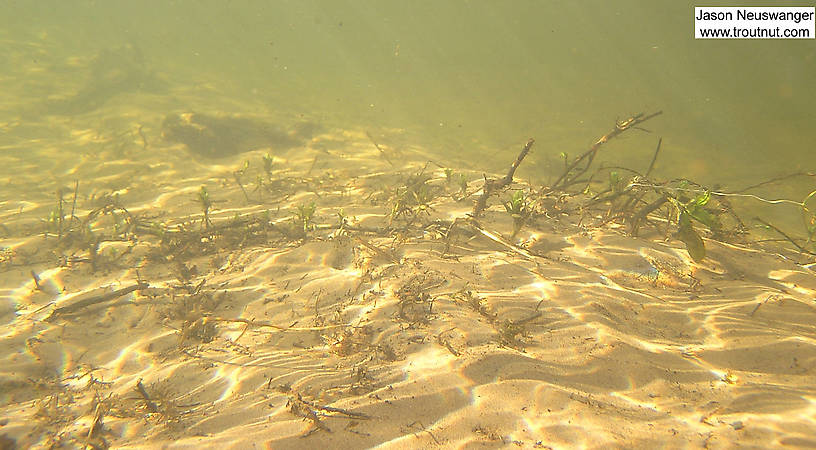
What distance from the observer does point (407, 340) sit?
9.47 ft

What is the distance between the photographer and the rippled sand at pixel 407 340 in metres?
2.19

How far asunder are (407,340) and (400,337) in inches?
2.7

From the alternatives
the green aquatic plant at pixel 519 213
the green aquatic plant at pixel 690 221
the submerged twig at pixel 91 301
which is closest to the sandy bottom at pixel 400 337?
the submerged twig at pixel 91 301

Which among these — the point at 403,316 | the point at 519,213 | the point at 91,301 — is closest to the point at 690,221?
the point at 519,213

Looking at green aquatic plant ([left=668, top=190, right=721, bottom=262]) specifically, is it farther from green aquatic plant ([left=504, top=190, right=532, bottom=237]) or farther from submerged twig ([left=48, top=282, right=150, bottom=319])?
submerged twig ([left=48, top=282, right=150, bottom=319])

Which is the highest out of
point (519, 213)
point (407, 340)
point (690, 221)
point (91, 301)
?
point (519, 213)

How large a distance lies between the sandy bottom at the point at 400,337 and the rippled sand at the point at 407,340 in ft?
0.05

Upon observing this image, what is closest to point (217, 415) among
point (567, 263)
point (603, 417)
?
point (603, 417)

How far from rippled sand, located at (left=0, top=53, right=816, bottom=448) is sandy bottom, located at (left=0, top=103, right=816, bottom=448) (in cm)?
2

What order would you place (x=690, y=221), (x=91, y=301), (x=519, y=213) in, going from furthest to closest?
(x=519, y=213)
(x=91, y=301)
(x=690, y=221)

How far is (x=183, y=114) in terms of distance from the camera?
11.2 meters

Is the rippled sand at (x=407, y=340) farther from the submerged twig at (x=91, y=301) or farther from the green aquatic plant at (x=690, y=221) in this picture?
the green aquatic plant at (x=690, y=221)

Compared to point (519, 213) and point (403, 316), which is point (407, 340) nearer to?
point (403, 316)

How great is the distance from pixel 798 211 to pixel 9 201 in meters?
16.3
